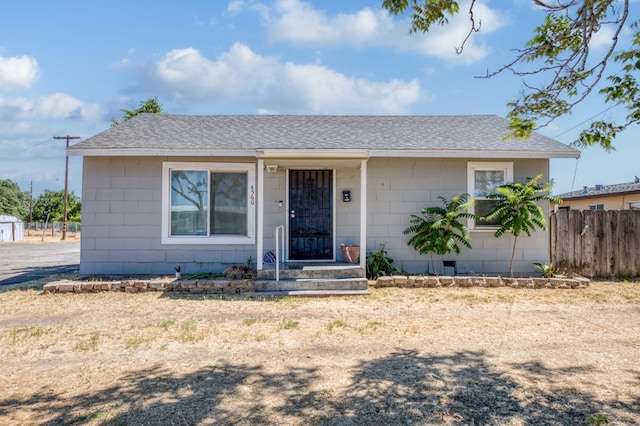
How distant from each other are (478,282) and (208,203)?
5.99 metres

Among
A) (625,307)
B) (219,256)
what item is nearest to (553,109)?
(625,307)

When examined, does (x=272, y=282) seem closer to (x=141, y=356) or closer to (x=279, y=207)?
(x=279, y=207)

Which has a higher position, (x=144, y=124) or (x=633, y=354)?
(x=144, y=124)

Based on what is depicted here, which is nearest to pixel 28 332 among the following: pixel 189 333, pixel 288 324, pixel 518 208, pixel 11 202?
pixel 189 333

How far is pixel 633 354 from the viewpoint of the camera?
13.4 ft

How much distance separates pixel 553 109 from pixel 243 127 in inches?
289

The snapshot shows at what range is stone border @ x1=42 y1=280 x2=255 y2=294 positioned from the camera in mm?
7254

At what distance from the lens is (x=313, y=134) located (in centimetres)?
944

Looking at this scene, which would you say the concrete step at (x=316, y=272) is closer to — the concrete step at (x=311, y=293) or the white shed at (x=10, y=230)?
the concrete step at (x=311, y=293)

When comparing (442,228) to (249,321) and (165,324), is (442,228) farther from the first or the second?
(165,324)

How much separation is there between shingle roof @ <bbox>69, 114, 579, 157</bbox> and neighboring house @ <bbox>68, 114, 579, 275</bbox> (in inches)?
2.6

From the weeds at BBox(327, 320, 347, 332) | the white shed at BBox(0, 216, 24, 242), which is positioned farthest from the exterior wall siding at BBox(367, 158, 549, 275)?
the white shed at BBox(0, 216, 24, 242)

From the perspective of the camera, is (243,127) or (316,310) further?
(243,127)

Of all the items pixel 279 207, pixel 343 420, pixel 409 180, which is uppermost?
pixel 409 180
